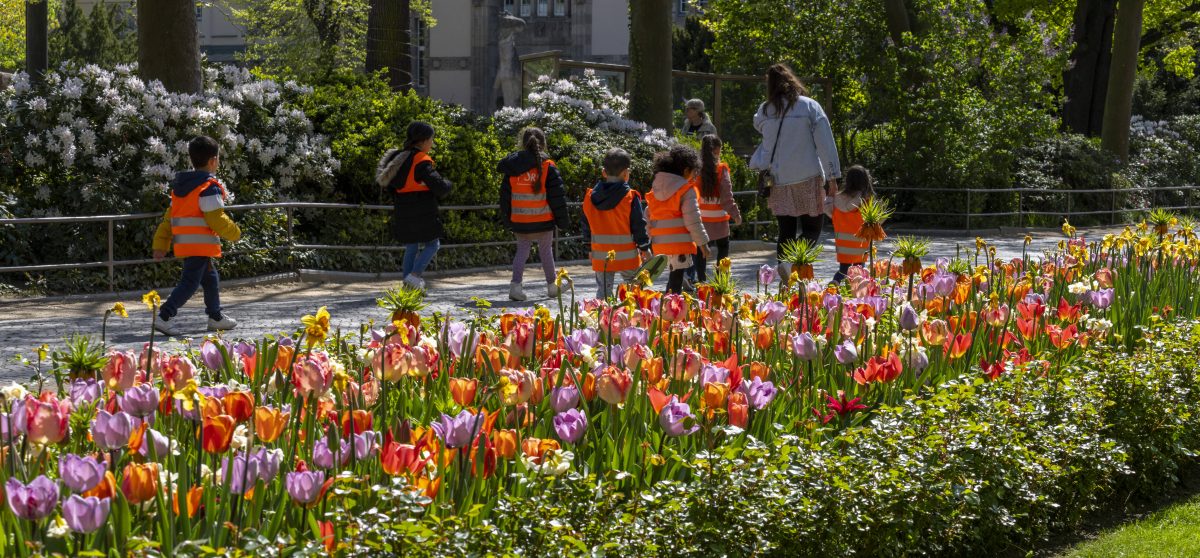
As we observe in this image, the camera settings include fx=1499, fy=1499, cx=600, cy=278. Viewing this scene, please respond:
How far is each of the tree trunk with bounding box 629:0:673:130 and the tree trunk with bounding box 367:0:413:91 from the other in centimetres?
298

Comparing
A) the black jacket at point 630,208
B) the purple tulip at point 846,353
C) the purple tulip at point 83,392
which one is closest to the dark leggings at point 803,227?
the black jacket at point 630,208

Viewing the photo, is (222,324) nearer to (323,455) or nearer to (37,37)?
(323,455)

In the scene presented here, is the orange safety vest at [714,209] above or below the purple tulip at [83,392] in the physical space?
above

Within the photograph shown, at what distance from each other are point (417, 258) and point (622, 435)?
352 inches

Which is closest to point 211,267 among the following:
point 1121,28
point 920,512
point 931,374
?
Result: point 931,374

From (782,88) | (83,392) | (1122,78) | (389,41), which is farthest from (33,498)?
(1122,78)

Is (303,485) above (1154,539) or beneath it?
above

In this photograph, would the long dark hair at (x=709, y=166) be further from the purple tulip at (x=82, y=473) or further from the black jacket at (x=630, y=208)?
the purple tulip at (x=82, y=473)

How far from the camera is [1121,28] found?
2889 centimetres

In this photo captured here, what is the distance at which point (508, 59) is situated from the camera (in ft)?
180

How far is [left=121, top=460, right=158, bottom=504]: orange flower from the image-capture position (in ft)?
10.6

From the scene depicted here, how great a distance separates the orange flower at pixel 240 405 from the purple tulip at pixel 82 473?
2.08ft

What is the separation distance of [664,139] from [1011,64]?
952 cm

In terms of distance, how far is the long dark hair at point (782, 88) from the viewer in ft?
41.5
